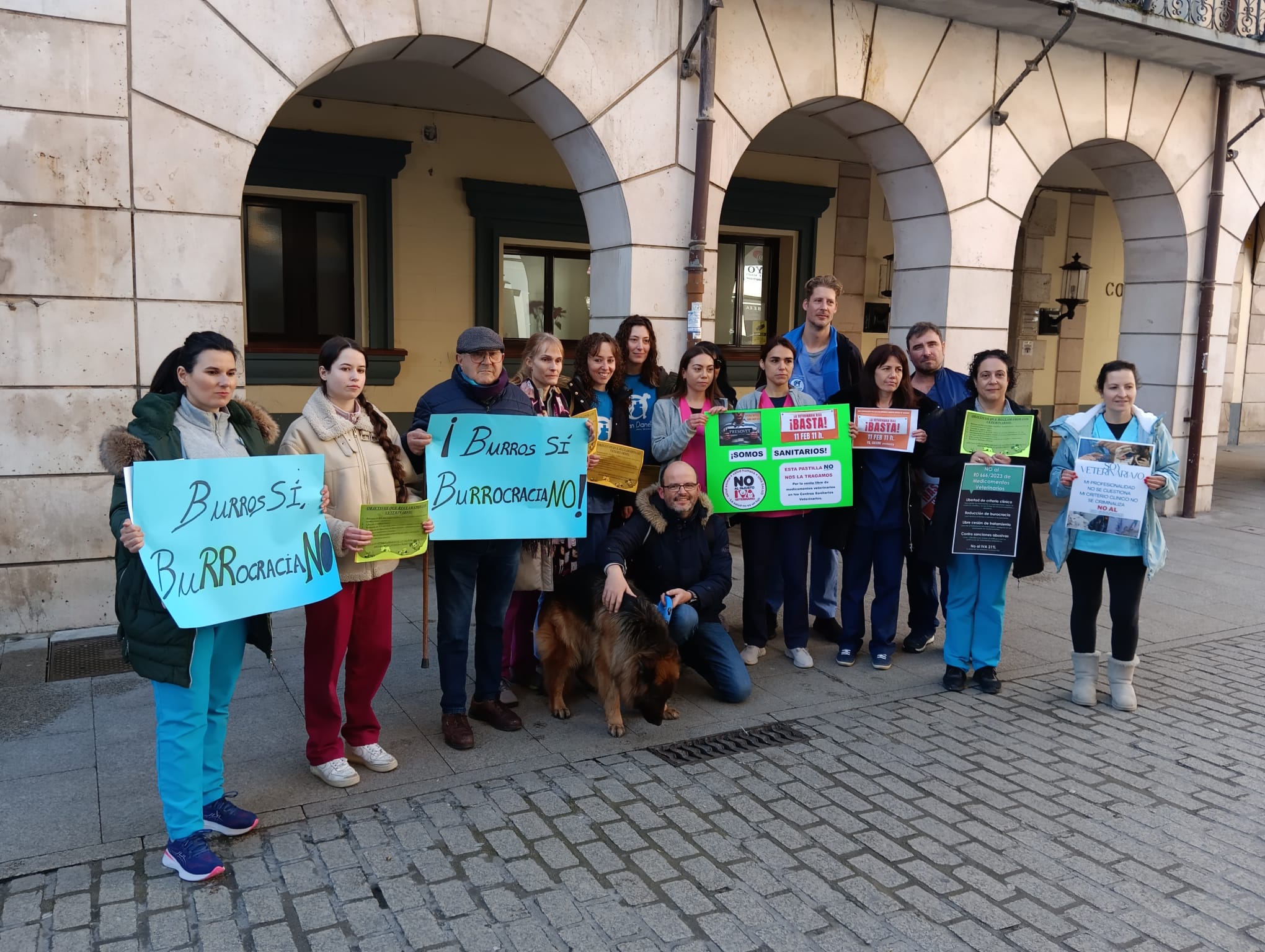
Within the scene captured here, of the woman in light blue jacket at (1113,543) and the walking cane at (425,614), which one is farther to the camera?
the woman in light blue jacket at (1113,543)

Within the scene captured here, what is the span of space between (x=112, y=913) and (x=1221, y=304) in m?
12.3

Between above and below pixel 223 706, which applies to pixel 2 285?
above

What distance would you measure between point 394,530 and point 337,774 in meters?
1.09

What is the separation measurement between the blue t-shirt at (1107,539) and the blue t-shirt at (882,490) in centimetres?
102

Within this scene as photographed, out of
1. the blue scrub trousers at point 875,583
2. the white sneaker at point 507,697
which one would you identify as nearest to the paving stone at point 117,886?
the white sneaker at point 507,697

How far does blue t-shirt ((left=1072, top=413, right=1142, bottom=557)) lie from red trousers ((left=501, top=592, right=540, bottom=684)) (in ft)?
9.89

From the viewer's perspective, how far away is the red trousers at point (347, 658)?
13.2ft

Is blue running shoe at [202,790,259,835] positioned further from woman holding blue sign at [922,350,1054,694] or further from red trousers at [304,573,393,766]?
woman holding blue sign at [922,350,1054,694]

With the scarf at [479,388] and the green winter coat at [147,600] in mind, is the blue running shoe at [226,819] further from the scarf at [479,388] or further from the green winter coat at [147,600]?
the scarf at [479,388]

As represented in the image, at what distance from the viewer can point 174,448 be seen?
11.3 feet

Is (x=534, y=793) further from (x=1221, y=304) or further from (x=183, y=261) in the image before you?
(x=1221, y=304)

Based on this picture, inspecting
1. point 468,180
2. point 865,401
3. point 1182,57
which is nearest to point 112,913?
point 865,401

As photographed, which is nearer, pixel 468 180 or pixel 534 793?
pixel 534 793

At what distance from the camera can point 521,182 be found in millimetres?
10945
